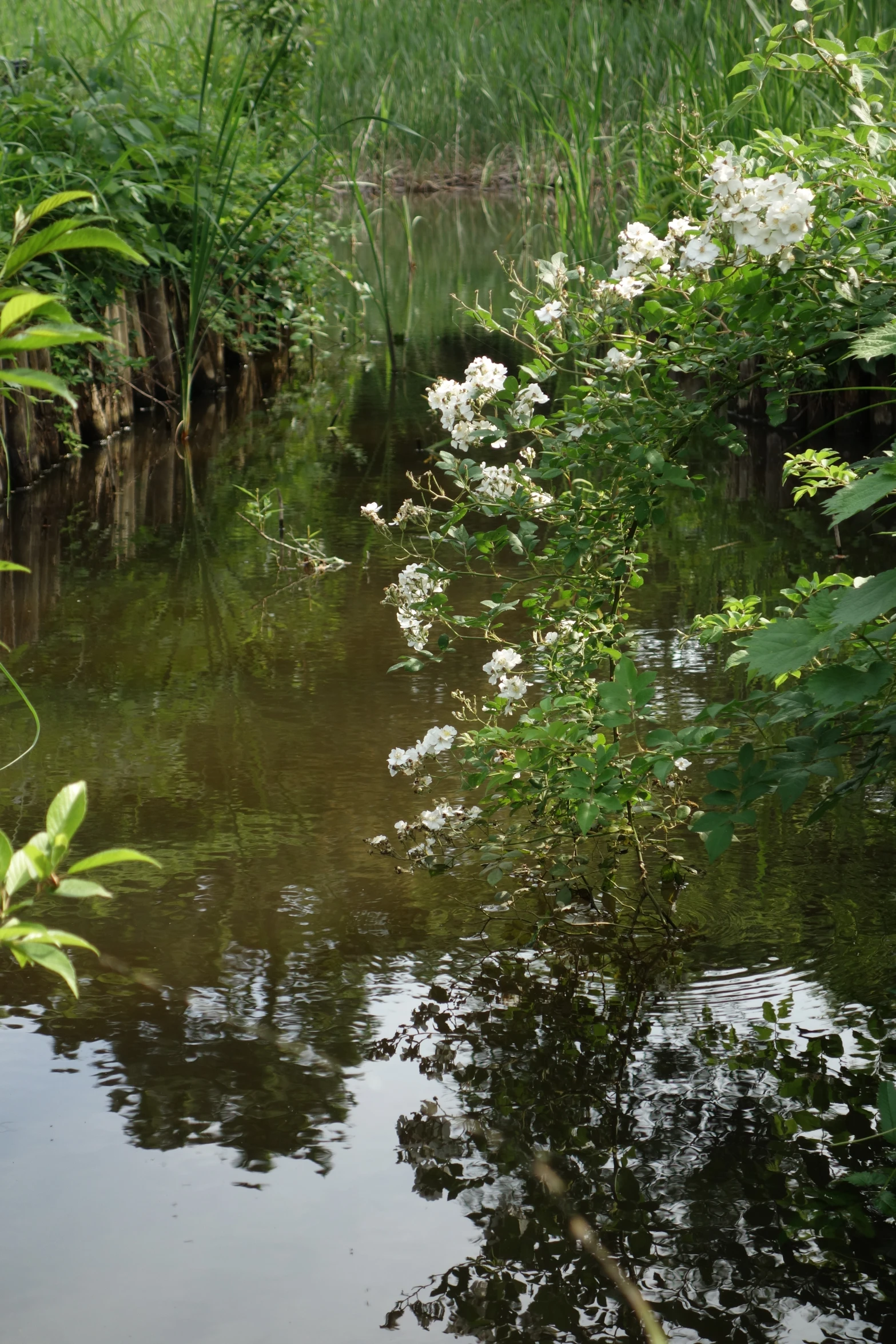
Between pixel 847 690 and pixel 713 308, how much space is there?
795mm

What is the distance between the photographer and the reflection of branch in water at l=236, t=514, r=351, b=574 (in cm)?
433

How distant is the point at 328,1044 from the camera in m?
2.06

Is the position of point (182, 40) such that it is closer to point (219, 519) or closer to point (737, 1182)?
point (219, 519)

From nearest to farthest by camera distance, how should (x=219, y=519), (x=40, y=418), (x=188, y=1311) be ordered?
1. (x=188, y=1311)
2. (x=219, y=519)
3. (x=40, y=418)

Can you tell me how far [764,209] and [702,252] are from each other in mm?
130

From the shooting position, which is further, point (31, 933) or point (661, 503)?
point (661, 503)

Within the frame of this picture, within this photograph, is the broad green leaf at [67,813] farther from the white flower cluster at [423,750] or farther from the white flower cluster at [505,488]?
the white flower cluster at [505,488]

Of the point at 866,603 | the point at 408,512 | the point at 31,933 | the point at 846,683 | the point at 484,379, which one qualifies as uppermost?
the point at 484,379

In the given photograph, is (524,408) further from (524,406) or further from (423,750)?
(423,750)

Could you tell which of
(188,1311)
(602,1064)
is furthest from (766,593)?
(188,1311)

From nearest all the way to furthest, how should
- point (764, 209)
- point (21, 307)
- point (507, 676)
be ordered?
point (21, 307) < point (764, 209) < point (507, 676)

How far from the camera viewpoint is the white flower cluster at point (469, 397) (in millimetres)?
2395

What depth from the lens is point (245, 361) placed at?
7.54m

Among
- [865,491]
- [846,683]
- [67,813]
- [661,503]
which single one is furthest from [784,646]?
[67,813]
